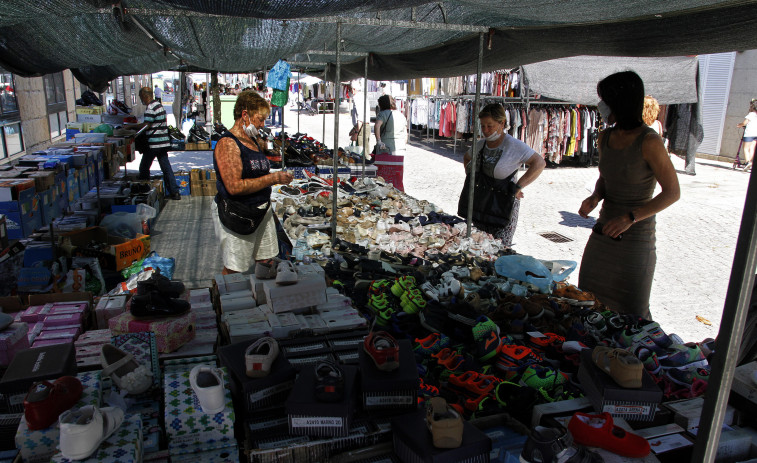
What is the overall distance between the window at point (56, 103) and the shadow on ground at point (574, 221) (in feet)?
38.4

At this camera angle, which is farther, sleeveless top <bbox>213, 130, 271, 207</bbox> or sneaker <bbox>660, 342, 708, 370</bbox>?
sleeveless top <bbox>213, 130, 271, 207</bbox>

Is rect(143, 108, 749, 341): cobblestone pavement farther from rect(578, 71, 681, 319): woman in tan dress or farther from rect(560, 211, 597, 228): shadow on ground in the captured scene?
rect(578, 71, 681, 319): woman in tan dress

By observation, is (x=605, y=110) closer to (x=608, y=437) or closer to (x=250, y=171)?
(x=608, y=437)

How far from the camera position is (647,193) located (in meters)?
2.88

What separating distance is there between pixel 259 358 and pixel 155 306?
2.30 ft

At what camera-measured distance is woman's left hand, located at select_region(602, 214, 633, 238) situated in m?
2.85

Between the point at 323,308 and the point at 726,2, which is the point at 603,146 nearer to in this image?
the point at 726,2

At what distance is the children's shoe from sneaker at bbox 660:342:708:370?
1.00 metres

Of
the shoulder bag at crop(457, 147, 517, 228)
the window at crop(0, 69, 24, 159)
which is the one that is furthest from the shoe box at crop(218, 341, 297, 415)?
the window at crop(0, 69, 24, 159)

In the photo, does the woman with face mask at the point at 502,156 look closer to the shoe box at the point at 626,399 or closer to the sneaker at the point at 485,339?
the sneaker at the point at 485,339

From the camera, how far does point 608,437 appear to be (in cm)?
129

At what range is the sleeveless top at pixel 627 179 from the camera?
2809 mm

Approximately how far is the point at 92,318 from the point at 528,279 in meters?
2.72

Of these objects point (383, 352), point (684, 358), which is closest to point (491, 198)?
point (684, 358)
